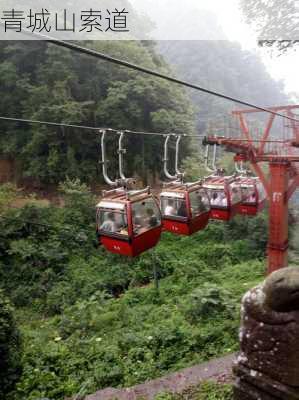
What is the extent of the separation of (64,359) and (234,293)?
3.60 meters

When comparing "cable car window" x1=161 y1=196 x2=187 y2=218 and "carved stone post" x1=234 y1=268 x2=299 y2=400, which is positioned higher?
"cable car window" x1=161 y1=196 x2=187 y2=218

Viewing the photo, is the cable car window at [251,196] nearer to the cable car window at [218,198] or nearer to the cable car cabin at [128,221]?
the cable car window at [218,198]

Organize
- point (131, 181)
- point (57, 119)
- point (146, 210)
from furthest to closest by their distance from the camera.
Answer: point (57, 119) < point (146, 210) < point (131, 181)

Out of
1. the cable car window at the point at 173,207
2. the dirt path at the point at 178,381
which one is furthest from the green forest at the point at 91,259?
the cable car window at the point at 173,207

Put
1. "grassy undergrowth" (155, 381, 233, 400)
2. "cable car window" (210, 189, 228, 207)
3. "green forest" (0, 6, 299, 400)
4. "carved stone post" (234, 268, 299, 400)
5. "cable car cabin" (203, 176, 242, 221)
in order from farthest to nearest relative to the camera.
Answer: "cable car window" (210, 189, 228, 207) < "cable car cabin" (203, 176, 242, 221) < "green forest" (0, 6, 299, 400) < "grassy undergrowth" (155, 381, 233, 400) < "carved stone post" (234, 268, 299, 400)

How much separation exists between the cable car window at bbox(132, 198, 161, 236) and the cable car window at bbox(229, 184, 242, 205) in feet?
6.92

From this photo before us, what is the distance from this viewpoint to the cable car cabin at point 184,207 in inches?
217

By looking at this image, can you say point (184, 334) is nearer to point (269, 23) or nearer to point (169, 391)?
point (169, 391)

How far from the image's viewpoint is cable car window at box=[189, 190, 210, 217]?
18.4 ft

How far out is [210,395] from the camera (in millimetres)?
3227

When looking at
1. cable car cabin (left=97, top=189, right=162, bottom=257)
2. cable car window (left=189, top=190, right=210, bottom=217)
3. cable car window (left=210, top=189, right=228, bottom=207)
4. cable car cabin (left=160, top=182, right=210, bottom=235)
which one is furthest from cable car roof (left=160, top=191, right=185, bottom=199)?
cable car window (left=210, top=189, right=228, bottom=207)

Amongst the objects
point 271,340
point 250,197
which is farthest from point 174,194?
point 271,340

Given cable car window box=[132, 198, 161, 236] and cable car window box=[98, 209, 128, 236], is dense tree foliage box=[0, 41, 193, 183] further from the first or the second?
cable car window box=[132, 198, 161, 236]

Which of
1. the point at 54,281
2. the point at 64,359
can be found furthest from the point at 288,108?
the point at 54,281
